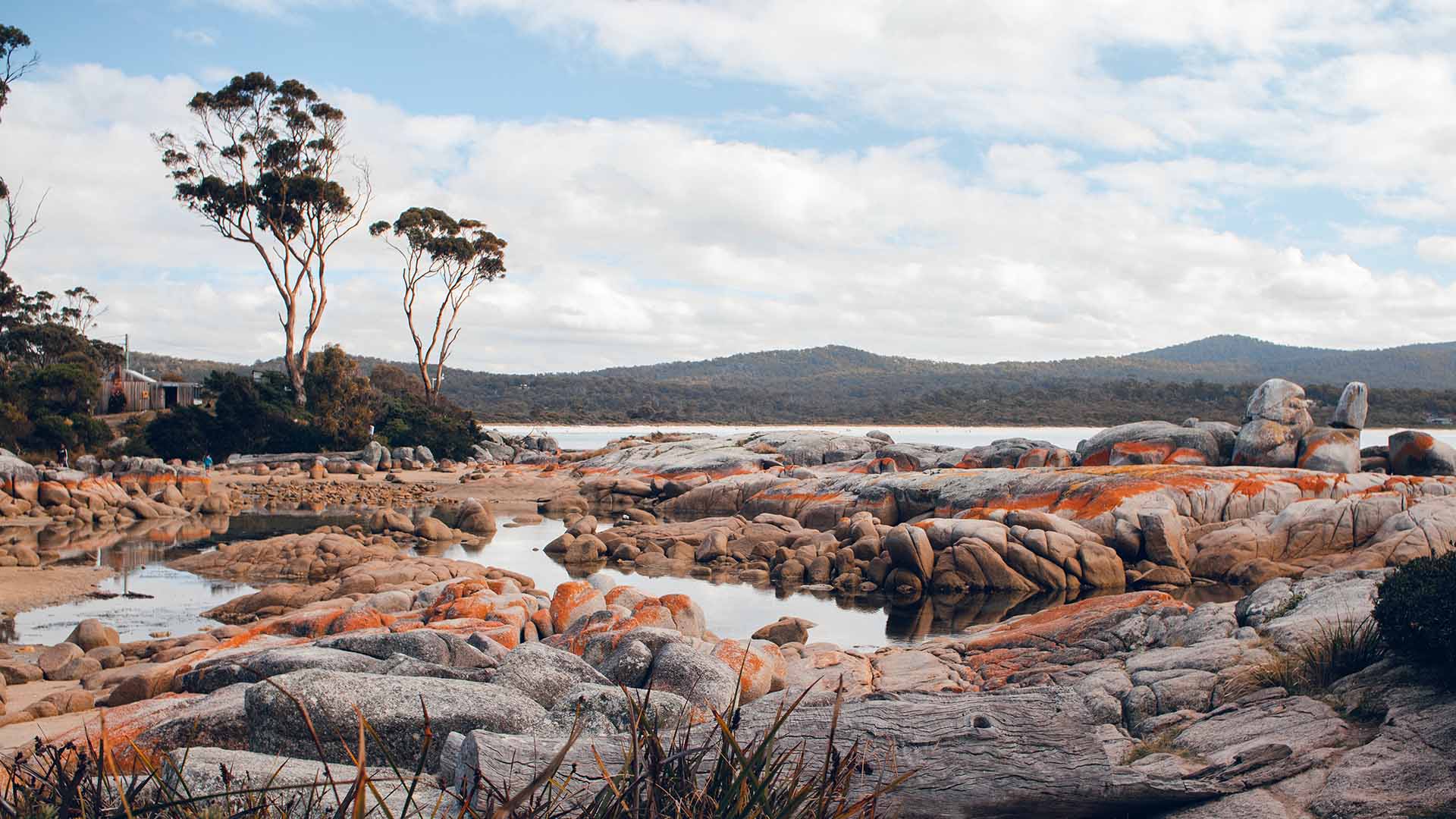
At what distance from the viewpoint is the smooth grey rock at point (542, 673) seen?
6.28 m

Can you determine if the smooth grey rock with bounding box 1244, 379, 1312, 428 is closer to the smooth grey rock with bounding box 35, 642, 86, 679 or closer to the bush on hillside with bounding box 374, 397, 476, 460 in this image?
the smooth grey rock with bounding box 35, 642, 86, 679

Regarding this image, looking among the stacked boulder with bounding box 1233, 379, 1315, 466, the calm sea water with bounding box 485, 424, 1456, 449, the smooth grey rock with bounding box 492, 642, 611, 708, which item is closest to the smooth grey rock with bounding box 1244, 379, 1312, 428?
the stacked boulder with bounding box 1233, 379, 1315, 466

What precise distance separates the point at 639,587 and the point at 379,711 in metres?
14.6

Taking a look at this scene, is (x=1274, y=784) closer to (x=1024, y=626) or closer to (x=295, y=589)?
(x=1024, y=626)

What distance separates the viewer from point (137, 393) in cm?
4688

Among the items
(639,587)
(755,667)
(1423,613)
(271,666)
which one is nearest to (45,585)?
(639,587)

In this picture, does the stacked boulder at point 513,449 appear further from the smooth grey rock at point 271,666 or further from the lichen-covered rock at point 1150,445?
the smooth grey rock at point 271,666

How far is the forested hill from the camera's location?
264 feet

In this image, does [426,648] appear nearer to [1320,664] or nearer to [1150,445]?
[1320,664]

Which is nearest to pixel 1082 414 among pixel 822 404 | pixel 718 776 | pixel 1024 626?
pixel 822 404

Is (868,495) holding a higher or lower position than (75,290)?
lower

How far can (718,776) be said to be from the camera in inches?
127

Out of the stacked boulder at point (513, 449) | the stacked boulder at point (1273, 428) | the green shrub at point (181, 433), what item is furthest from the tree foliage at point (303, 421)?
the stacked boulder at point (1273, 428)

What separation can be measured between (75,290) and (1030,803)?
274 ft
